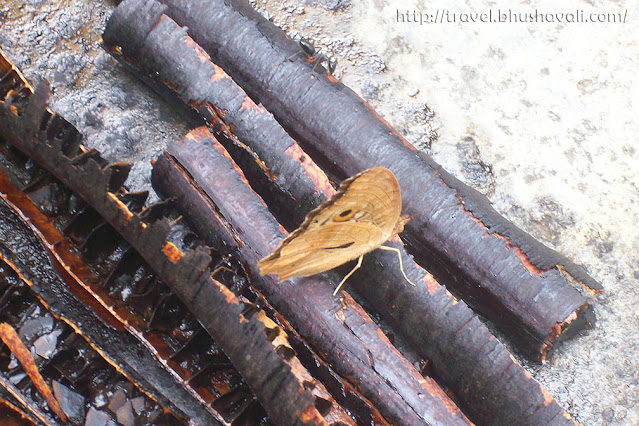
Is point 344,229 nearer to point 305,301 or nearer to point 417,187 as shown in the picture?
point 305,301

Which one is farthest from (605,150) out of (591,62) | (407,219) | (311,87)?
(311,87)

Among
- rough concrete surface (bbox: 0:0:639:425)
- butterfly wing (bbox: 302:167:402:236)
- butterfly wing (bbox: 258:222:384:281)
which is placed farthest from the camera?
rough concrete surface (bbox: 0:0:639:425)

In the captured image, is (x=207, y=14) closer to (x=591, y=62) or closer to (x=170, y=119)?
(x=170, y=119)

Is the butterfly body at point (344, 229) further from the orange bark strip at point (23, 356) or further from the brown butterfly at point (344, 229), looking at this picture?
the orange bark strip at point (23, 356)

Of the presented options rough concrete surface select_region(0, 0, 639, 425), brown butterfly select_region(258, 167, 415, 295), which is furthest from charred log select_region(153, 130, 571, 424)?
rough concrete surface select_region(0, 0, 639, 425)

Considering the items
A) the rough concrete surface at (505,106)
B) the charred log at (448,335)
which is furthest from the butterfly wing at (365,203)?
the rough concrete surface at (505,106)

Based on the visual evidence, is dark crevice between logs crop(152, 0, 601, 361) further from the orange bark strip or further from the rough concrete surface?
the orange bark strip

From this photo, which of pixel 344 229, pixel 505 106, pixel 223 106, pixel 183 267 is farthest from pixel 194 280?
pixel 505 106

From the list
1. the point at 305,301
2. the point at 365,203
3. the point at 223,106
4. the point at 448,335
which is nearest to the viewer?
the point at 365,203
